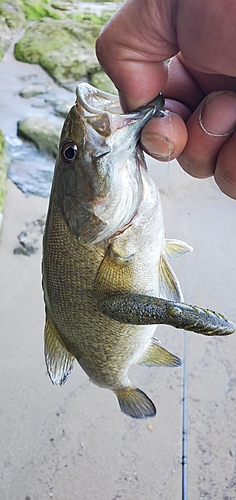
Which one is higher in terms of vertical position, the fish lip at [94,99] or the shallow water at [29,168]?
the fish lip at [94,99]

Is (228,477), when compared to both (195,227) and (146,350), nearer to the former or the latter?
(146,350)

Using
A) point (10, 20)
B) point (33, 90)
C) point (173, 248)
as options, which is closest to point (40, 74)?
point (33, 90)

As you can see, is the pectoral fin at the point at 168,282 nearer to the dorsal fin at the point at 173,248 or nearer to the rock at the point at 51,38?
the dorsal fin at the point at 173,248

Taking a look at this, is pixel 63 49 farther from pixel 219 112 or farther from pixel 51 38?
pixel 219 112

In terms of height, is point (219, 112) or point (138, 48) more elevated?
point (138, 48)

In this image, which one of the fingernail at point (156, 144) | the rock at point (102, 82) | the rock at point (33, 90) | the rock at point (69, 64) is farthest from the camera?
the rock at point (69, 64)

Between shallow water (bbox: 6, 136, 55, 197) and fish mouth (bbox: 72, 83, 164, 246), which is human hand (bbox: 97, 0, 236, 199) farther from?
shallow water (bbox: 6, 136, 55, 197)

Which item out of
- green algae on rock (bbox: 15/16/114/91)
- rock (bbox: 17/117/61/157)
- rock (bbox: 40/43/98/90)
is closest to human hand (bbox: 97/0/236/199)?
rock (bbox: 17/117/61/157)

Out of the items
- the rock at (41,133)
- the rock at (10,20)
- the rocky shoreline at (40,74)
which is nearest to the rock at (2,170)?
the rocky shoreline at (40,74)
